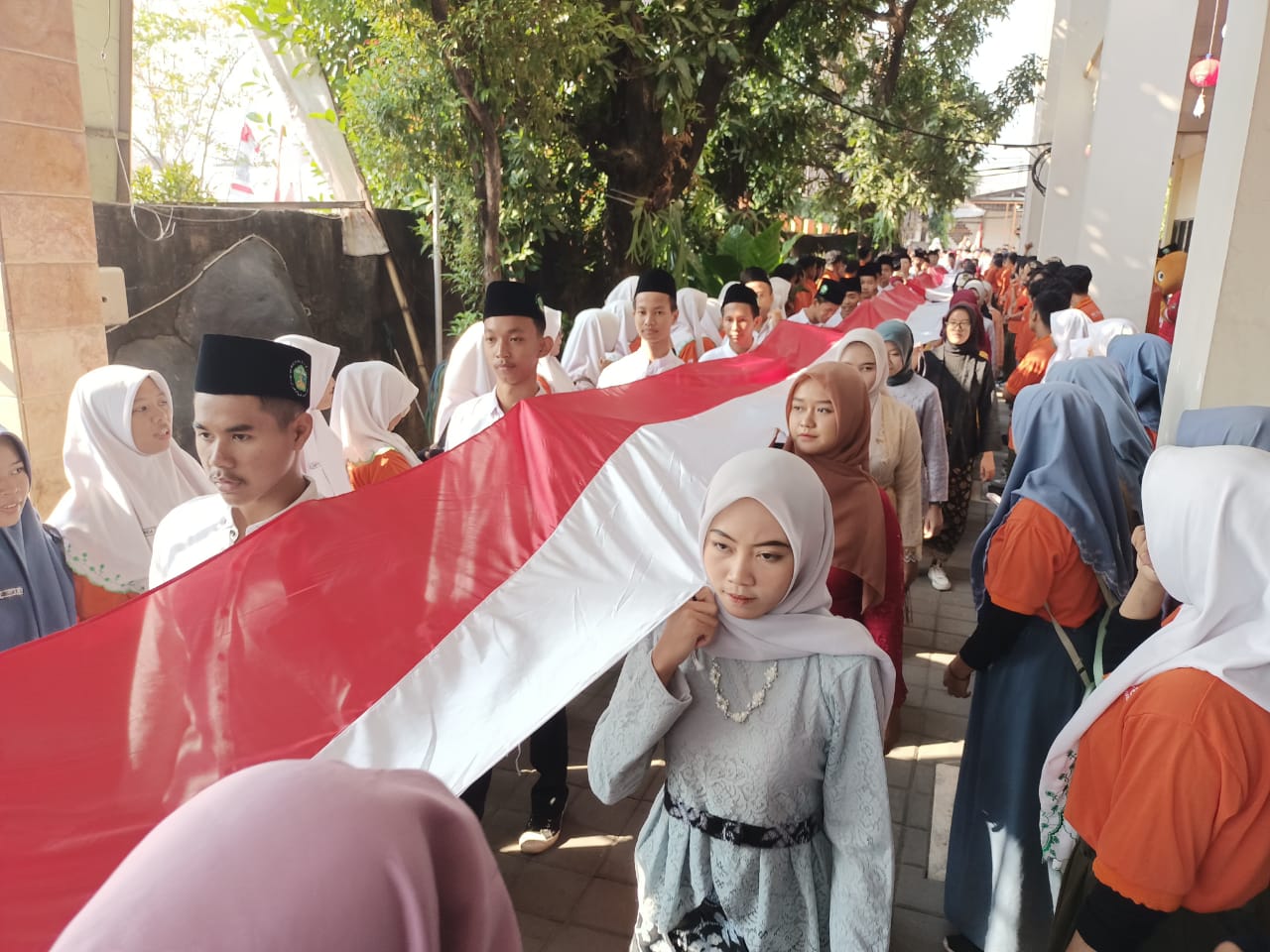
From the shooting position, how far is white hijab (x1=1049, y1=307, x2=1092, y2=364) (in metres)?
5.62

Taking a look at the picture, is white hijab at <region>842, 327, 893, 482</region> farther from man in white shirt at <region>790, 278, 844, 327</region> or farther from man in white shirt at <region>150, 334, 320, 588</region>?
man in white shirt at <region>790, 278, 844, 327</region>

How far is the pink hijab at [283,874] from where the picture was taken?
2.10 ft

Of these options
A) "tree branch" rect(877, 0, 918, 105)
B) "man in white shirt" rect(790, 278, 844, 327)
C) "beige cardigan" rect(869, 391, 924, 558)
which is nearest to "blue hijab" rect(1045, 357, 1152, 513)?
"beige cardigan" rect(869, 391, 924, 558)

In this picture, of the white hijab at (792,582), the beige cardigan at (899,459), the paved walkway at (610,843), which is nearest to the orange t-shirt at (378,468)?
the paved walkway at (610,843)

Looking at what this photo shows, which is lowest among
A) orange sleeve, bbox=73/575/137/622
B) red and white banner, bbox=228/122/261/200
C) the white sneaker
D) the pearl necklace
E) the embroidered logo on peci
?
the white sneaker

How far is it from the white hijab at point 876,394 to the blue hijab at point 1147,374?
1139mm

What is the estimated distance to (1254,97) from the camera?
A: 290 centimetres

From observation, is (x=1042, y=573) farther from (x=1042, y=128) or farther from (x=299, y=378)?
(x=1042, y=128)

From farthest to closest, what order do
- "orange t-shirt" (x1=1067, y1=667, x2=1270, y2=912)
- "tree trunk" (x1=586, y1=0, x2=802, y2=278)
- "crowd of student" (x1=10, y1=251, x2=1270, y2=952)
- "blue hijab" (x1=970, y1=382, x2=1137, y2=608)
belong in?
"tree trunk" (x1=586, y1=0, x2=802, y2=278) → "blue hijab" (x1=970, y1=382, x2=1137, y2=608) → "orange t-shirt" (x1=1067, y1=667, x2=1270, y2=912) → "crowd of student" (x1=10, y1=251, x2=1270, y2=952)

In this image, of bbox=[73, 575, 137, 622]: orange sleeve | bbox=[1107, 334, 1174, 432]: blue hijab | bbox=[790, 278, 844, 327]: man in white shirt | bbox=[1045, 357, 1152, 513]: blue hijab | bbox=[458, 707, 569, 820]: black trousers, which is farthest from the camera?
bbox=[790, 278, 844, 327]: man in white shirt

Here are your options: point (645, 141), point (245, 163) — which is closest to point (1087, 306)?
point (645, 141)

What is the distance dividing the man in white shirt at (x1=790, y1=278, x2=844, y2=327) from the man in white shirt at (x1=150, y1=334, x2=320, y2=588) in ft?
20.8

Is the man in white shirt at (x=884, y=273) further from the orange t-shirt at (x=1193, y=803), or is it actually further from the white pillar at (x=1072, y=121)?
the orange t-shirt at (x=1193, y=803)

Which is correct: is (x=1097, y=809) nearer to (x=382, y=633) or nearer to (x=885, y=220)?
(x=382, y=633)
